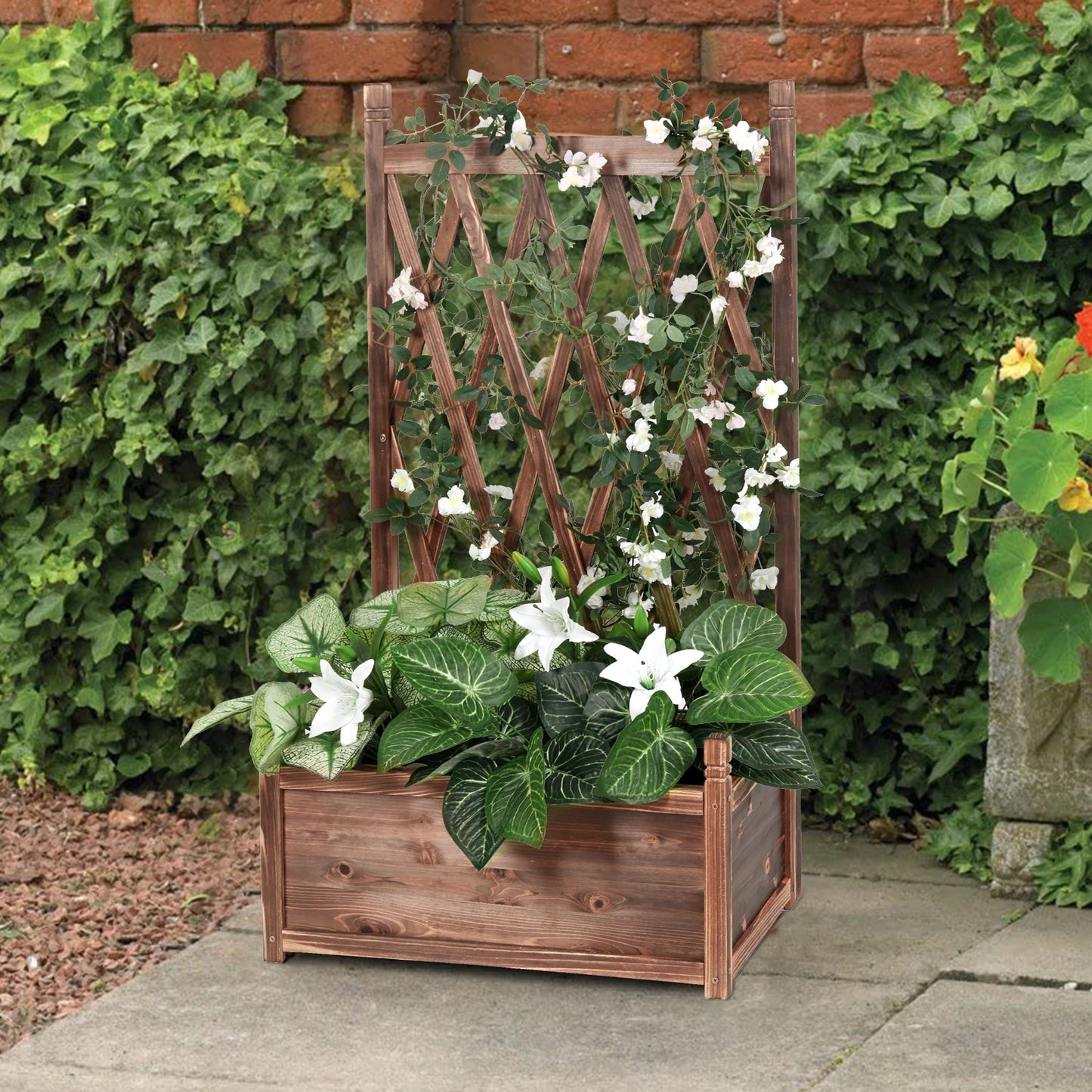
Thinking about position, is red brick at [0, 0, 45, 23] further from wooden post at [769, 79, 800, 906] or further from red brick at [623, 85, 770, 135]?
wooden post at [769, 79, 800, 906]

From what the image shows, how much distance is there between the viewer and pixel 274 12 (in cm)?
357

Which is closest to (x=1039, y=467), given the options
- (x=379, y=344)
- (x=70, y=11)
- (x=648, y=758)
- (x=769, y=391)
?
(x=769, y=391)

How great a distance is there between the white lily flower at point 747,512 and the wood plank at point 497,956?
0.70 m

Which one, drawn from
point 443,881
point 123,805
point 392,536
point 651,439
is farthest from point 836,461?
point 123,805

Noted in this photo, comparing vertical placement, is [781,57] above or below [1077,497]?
above

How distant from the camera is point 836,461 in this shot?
327 cm

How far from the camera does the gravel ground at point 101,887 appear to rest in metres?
2.84

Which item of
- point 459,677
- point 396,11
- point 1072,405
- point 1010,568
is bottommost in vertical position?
point 459,677

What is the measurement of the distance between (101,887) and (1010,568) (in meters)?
1.77

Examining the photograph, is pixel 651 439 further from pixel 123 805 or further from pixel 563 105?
pixel 123 805

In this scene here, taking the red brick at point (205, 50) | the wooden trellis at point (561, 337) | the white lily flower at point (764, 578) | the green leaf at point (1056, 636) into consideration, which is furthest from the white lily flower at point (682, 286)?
the red brick at point (205, 50)

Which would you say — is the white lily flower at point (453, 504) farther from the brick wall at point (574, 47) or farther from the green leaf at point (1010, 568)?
the brick wall at point (574, 47)

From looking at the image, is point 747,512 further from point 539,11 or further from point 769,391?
point 539,11

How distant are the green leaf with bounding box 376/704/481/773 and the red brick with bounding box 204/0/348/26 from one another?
1605mm
